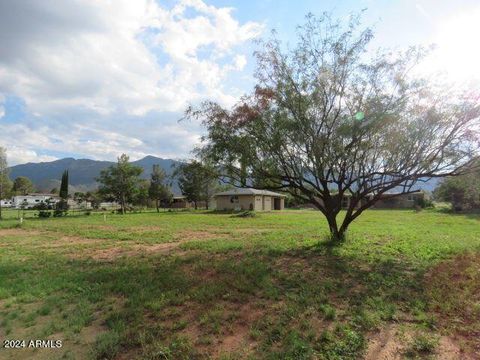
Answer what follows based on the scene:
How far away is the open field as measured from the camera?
4531 mm

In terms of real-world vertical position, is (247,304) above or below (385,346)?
above

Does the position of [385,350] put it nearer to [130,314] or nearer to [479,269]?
[130,314]

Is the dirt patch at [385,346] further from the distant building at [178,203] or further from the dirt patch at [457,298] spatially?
the distant building at [178,203]

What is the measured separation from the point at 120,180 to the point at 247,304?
39.1 meters

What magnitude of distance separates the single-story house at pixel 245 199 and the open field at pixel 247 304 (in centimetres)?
3038

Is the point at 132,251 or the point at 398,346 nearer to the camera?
the point at 398,346

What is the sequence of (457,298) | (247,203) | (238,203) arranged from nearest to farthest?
(457,298)
(247,203)
(238,203)

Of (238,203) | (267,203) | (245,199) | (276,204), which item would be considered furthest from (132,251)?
(276,204)

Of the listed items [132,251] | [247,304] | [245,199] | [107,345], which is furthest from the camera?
[245,199]

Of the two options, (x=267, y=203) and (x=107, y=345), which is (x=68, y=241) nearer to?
(x=107, y=345)

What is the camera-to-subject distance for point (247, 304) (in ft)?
19.8

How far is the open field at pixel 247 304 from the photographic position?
4.53 metres

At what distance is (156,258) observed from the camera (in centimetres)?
1009

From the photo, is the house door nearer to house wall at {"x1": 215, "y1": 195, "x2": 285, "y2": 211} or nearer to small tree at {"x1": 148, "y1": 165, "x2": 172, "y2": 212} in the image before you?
house wall at {"x1": 215, "y1": 195, "x2": 285, "y2": 211}
